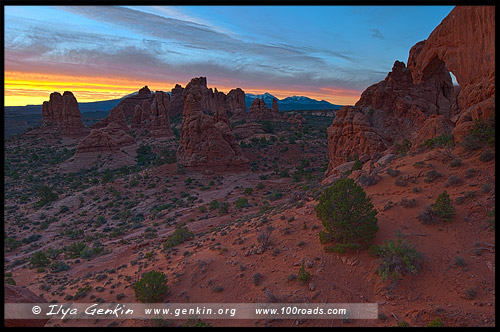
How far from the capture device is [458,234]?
27.9 ft

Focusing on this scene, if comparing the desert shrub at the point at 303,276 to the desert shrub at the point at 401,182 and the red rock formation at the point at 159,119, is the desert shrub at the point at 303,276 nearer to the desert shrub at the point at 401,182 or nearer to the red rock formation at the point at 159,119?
the desert shrub at the point at 401,182

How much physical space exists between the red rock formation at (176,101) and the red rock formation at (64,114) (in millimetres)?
25648

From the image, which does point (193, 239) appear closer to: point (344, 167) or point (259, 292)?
point (259, 292)

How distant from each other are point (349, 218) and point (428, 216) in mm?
2849

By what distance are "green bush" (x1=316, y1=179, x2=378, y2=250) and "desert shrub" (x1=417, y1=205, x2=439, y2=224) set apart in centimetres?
178

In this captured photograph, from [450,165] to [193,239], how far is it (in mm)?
12675

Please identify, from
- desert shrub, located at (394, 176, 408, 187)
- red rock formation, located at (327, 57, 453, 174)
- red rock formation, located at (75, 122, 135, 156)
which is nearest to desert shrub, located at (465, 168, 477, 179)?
desert shrub, located at (394, 176, 408, 187)

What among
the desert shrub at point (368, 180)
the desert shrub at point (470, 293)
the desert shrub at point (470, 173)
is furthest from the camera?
the desert shrub at point (368, 180)

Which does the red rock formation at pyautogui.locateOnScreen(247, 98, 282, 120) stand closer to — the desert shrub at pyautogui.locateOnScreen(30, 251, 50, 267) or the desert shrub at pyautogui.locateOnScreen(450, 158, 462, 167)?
the desert shrub at pyautogui.locateOnScreen(30, 251, 50, 267)

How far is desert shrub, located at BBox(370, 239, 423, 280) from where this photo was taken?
24.3 ft

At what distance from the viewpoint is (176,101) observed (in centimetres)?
8225

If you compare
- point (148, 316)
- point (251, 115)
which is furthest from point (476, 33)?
point (251, 115)

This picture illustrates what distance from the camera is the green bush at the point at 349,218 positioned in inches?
344

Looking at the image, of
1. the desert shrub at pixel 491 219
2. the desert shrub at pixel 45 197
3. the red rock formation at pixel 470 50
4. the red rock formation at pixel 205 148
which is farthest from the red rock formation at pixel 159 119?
the desert shrub at pixel 491 219
